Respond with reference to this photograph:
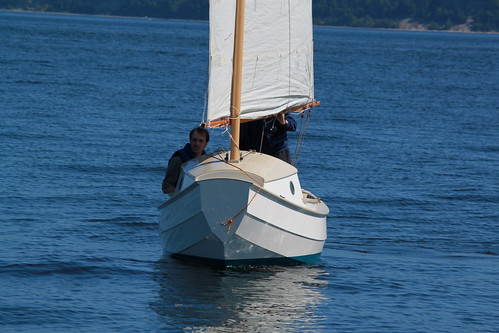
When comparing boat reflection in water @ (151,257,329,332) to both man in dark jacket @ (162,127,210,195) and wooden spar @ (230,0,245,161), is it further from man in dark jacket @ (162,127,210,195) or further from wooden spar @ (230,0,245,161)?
wooden spar @ (230,0,245,161)

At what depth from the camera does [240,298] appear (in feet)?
54.4

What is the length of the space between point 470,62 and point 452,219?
98881 mm

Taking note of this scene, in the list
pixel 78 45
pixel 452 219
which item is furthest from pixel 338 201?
pixel 78 45

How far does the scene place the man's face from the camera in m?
17.7

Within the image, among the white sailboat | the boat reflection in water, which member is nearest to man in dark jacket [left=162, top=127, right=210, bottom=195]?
the white sailboat

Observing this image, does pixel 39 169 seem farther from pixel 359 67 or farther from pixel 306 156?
pixel 359 67

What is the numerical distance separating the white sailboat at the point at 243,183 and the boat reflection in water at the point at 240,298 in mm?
286

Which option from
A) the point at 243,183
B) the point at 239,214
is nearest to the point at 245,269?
the point at 239,214

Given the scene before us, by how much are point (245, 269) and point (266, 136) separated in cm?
276

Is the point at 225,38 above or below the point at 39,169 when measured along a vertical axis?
above

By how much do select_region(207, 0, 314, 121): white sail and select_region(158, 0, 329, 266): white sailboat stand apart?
2 centimetres

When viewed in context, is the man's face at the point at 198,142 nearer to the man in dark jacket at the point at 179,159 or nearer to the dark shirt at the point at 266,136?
the man in dark jacket at the point at 179,159

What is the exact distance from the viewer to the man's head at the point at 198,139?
694 inches

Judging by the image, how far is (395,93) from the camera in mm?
68812
